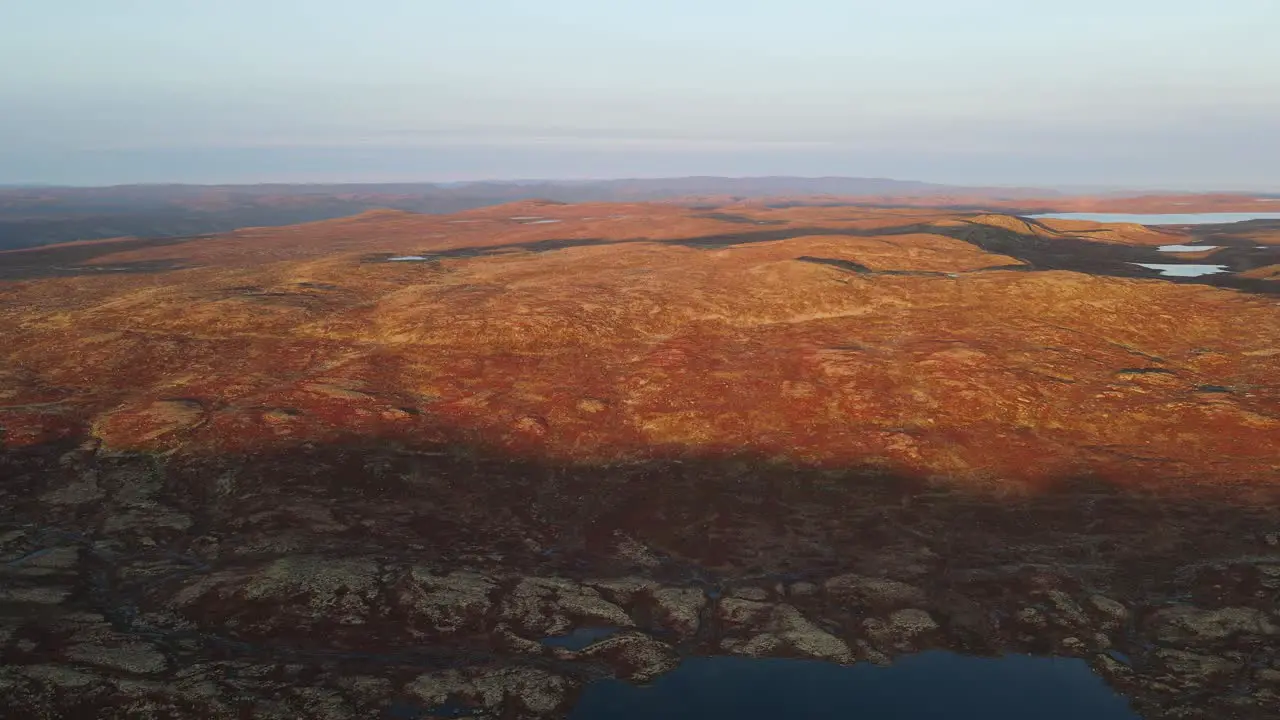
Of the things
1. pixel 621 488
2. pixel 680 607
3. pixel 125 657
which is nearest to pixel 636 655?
pixel 680 607

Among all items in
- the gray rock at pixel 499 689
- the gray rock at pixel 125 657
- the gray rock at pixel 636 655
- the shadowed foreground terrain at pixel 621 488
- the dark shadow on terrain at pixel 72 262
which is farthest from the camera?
the dark shadow on terrain at pixel 72 262

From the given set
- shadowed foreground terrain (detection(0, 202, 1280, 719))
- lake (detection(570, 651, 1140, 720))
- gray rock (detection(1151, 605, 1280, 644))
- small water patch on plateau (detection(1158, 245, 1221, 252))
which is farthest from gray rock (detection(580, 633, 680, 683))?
small water patch on plateau (detection(1158, 245, 1221, 252))

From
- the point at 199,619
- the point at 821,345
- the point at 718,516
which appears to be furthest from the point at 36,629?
the point at 821,345

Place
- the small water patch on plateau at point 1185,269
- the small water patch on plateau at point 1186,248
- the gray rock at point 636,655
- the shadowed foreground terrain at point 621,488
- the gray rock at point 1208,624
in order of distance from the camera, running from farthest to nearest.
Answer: the small water patch on plateau at point 1186,248 → the small water patch on plateau at point 1185,269 → the gray rock at point 1208,624 → the shadowed foreground terrain at point 621,488 → the gray rock at point 636,655

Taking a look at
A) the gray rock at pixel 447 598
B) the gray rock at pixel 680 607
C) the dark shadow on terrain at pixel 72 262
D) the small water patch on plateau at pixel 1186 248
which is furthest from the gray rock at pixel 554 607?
the small water patch on plateau at pixel 1186 248

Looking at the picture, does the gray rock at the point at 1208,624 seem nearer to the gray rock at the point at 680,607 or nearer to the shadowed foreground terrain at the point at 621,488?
the shadowed foreground terrain at the point at 621,488

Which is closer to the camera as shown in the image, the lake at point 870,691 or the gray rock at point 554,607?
the lake at point 870,691

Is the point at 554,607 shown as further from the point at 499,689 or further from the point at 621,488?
the point at 621,488
